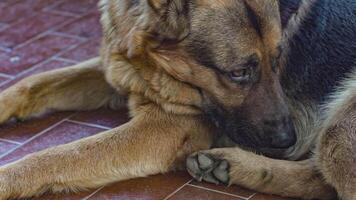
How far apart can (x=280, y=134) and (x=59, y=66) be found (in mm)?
1734

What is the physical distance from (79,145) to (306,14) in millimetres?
1166

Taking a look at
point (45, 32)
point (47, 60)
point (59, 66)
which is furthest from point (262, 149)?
point (45, 32)

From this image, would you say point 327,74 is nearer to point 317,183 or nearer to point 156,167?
point 317,183

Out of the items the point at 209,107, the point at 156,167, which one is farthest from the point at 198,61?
the point at 156,167

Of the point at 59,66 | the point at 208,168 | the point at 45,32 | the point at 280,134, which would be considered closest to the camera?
the point at 280,134

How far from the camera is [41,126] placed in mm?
4254

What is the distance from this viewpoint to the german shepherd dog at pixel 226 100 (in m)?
3.49

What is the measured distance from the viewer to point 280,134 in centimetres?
358

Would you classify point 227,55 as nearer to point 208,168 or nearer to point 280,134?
point 280,134

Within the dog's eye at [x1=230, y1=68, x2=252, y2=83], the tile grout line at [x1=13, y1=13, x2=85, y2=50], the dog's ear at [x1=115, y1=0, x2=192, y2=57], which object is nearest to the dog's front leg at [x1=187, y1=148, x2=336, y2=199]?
the dog's eye at [x1=230, y1=68, x2=252, y2=83]

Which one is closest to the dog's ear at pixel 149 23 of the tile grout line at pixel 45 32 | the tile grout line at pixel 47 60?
the tile grout line at pixel 47 60

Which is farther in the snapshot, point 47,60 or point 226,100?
point 47,60

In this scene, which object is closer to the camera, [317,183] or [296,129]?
[317,183]

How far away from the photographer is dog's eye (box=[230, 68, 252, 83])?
3482 mm
